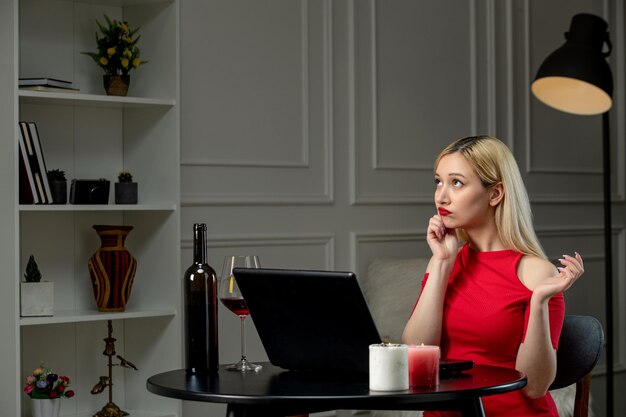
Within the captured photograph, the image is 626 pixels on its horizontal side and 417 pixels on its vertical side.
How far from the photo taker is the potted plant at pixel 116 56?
300 cm

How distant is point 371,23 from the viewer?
3811 millimetres

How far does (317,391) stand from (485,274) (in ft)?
2.27

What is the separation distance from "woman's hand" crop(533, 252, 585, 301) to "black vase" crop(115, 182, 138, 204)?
1574 millimetres

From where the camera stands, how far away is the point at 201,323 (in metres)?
1.71

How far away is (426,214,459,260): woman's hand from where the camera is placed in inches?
77.6

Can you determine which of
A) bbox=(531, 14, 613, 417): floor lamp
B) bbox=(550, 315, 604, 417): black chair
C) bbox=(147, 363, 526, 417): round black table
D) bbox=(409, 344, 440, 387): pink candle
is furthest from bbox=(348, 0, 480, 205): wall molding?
bbox=(409, 344, 440, 387): pink candle

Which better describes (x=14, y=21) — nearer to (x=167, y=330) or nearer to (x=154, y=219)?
(x=154, y=219)

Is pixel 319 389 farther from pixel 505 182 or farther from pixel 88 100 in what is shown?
pixel 88 100

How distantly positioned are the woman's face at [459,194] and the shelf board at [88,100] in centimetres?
126

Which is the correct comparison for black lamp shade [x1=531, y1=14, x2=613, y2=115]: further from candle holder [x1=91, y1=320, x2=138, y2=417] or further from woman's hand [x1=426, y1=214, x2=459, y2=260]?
candle holder [x1=91, y1=320, x2=138, y2=417]

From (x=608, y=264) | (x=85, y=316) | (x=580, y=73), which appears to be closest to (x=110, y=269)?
(x=85, y=316)

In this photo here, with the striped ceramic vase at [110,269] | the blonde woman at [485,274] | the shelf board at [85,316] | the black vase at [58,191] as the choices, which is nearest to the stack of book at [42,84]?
the black vase at [58,191]

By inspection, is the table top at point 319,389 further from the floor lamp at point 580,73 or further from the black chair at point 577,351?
the floor lamp at point 580,73

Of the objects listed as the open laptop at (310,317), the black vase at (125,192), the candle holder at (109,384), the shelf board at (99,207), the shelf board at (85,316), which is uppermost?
the black vase at (125,192)
